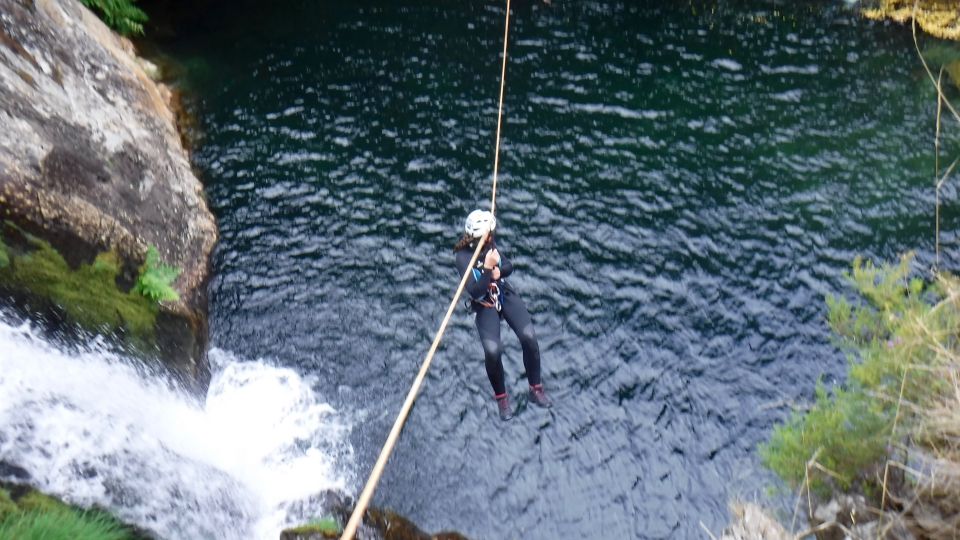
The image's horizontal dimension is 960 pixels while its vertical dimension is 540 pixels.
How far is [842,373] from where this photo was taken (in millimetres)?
12359

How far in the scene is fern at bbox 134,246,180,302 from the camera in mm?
12570

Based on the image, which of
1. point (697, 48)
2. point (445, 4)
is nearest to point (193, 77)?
point (445, 4)

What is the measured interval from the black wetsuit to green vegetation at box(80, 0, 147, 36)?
1589 cm

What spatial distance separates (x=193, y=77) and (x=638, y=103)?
41.6 feet

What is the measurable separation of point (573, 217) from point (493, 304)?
5280 mm

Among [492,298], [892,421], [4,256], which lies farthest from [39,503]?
[892,421]

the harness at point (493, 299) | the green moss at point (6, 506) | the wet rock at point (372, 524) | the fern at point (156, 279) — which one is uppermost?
the harness at point (493, 299)

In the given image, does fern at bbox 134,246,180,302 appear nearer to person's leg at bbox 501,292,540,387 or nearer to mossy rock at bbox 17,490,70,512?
mossy rock at bbox 17,490,70,512

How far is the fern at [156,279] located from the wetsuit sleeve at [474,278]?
534 cm

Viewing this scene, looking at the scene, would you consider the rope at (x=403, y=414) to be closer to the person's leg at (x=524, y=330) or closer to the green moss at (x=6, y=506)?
the person's leg at (x=524, y=330)

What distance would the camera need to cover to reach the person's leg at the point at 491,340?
11172 millimetres

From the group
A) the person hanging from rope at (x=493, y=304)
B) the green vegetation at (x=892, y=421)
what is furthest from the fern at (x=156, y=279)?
the green vegetation at (x=892, y=421)

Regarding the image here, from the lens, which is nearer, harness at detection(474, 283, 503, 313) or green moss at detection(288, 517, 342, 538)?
green moss at detection(288, 517, 342, 538)

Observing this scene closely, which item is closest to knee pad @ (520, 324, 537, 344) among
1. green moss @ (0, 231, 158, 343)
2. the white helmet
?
the white helmet
